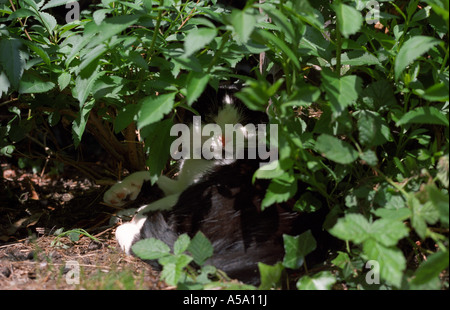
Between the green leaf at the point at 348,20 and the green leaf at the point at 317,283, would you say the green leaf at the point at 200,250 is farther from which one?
the green leaf at the point at 348,20

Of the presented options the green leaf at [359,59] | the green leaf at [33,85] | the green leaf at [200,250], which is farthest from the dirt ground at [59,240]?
the green leaf at [359,59]

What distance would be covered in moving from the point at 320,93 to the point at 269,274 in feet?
2.12

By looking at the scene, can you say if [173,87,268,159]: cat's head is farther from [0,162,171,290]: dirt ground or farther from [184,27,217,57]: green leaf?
[184,27,217,57]: green leaf

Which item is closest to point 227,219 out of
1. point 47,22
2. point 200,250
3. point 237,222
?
point 237,222

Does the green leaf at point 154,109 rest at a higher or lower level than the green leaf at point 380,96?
lower

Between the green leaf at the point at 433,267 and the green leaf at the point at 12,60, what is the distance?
1639mm

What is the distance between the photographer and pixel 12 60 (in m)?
1.95

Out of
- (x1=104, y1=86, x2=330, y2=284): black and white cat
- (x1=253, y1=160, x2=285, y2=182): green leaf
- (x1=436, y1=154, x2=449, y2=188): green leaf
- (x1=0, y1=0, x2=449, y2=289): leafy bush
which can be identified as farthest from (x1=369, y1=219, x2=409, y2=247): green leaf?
(x1=104, y1=86, x2=330, y2=284): black and white cat

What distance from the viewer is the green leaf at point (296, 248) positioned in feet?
5.52

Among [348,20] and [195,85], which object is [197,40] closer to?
[195,85]

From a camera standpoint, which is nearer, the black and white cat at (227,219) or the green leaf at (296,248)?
the green leaf at (296,248)

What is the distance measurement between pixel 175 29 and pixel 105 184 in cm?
121

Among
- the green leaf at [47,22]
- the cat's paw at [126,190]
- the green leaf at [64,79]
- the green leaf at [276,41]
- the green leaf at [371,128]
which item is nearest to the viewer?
the green leaf at [276,41]

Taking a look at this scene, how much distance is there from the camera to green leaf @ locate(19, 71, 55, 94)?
204cm
